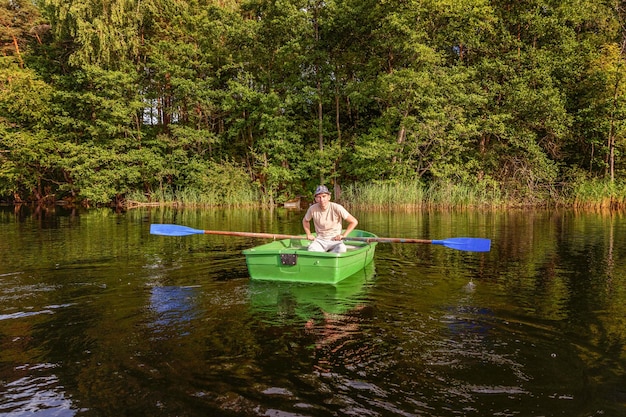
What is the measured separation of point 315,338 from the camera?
4.66 meters

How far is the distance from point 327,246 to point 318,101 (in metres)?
20.1

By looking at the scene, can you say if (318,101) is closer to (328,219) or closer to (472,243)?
(328,219)

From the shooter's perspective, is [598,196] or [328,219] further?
[598,196]

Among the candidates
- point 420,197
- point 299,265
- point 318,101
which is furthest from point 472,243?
point 318,101

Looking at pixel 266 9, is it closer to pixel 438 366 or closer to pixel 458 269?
pixel 458 269

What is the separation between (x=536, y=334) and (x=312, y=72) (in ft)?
78.4

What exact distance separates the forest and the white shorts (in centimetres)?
1329

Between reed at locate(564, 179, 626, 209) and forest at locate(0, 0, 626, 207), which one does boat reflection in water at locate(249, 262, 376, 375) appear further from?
reed at locate(564, 179, 626, 209)

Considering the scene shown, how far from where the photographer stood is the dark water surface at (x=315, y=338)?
3.38m

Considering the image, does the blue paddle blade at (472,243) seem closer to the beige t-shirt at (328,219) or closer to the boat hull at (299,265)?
the beige t-shirt at (328,219)

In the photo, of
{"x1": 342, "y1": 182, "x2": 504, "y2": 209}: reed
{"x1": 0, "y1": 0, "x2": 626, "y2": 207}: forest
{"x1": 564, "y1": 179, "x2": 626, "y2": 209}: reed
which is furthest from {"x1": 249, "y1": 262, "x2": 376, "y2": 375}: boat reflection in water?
{"x1": 564, "y1": 179, "x2": 626, "y2": 209}: reed

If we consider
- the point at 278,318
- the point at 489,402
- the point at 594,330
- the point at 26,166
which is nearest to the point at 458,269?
the point at 594,330

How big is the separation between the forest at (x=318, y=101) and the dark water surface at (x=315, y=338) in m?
13.8

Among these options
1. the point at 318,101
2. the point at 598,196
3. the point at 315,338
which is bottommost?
the point at 315,338
